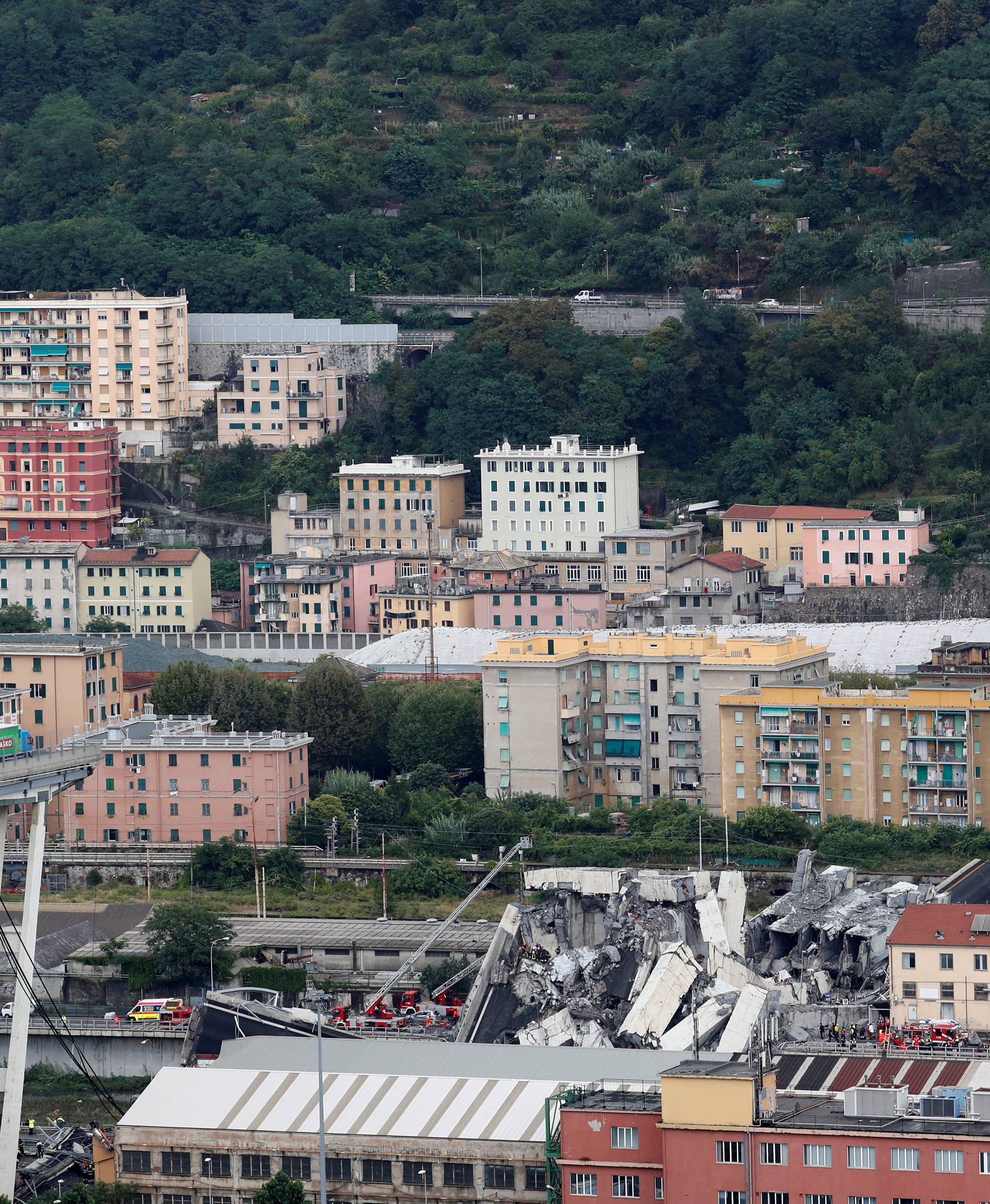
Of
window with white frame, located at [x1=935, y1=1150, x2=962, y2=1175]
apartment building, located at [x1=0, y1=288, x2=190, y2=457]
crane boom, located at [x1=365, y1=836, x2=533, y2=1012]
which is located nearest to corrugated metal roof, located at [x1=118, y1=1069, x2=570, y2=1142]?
window with white frame, located at [x1=935, y1=1150, x2=962, y2=1175]

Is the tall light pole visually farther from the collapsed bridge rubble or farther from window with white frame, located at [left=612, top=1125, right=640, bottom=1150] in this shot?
the collapsed bridge rubble

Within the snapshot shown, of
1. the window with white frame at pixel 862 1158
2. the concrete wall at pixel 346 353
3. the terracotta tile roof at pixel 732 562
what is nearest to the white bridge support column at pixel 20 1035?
the window with white frame at pixel 862 1158

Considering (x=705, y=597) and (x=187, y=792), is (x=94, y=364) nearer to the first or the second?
(x=705, y=597)

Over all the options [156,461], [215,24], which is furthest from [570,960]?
[215,24]

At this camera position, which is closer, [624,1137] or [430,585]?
[624,1137]

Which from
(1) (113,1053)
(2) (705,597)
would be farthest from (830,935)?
(2) (705,597)

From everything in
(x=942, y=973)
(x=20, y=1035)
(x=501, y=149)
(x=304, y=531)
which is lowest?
(x=942, y=973)
